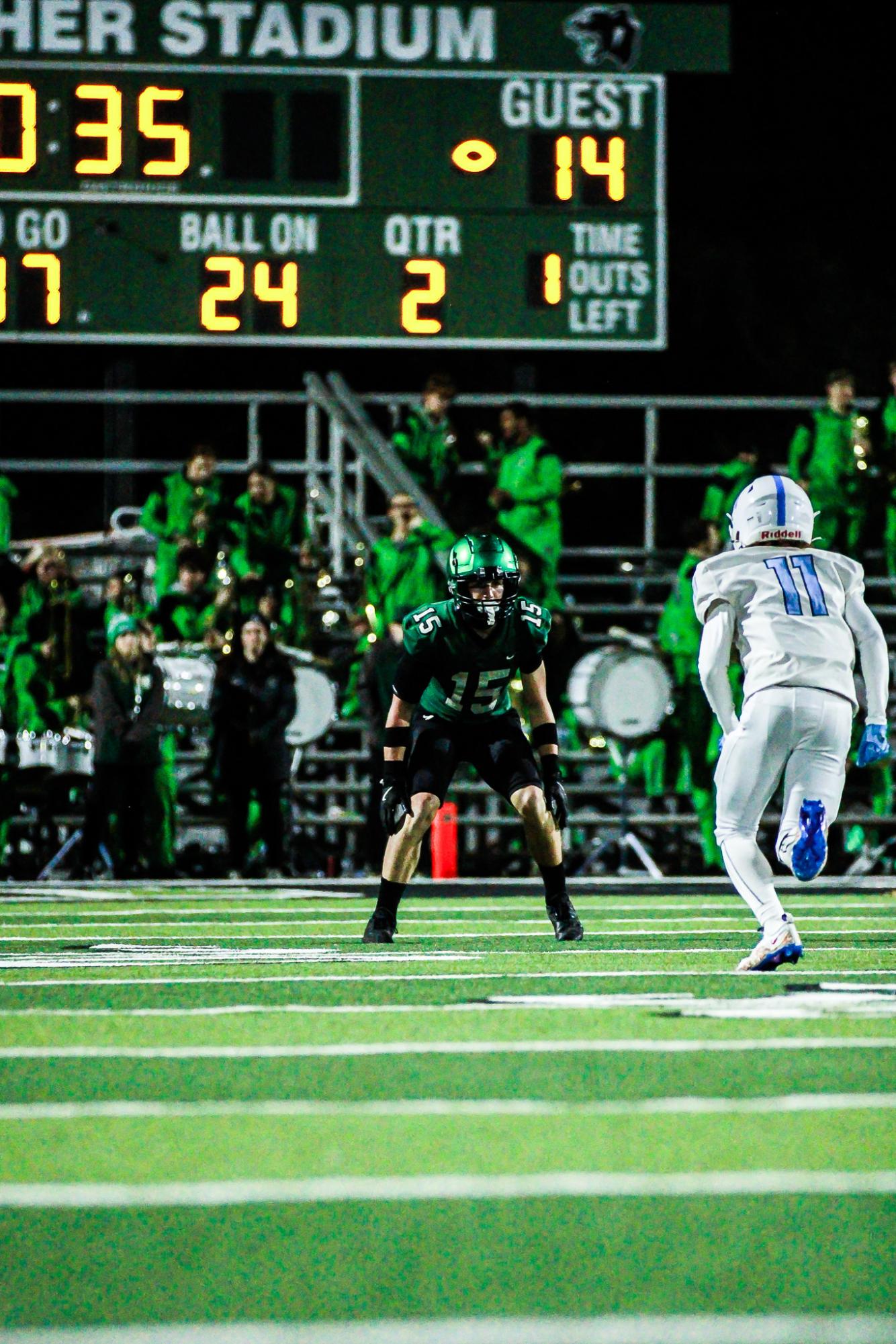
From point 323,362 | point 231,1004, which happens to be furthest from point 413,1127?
point 323,362

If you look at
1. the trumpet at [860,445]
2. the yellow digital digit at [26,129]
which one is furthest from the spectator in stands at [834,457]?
the yellow digital digit at [26,129]

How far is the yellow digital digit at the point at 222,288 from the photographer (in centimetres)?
1667

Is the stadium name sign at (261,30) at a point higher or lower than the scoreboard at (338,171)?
higher

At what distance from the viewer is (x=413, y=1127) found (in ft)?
16.0

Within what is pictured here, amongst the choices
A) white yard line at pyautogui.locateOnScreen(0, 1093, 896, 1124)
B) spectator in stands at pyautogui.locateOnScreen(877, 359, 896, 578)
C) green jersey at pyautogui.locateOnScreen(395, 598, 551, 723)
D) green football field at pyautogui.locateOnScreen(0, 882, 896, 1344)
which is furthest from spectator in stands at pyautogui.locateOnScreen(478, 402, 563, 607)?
white yard line at pyautogui.locateOnScreen(0, 1093, 896, 1124)

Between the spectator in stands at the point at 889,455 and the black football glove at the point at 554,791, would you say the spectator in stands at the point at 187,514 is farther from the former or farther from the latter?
the black football glove at the point at 554,791

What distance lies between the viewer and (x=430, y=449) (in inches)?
711

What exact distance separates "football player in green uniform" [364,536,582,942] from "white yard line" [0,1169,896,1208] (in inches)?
191

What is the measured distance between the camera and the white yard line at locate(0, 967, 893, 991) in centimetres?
789

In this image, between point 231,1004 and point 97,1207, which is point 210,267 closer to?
point 231,1004

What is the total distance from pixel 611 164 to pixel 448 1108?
12693mm

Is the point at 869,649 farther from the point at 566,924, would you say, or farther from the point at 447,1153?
the point at 447,1153

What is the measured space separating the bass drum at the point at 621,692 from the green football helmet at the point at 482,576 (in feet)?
21.3

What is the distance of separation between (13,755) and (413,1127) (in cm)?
1106
